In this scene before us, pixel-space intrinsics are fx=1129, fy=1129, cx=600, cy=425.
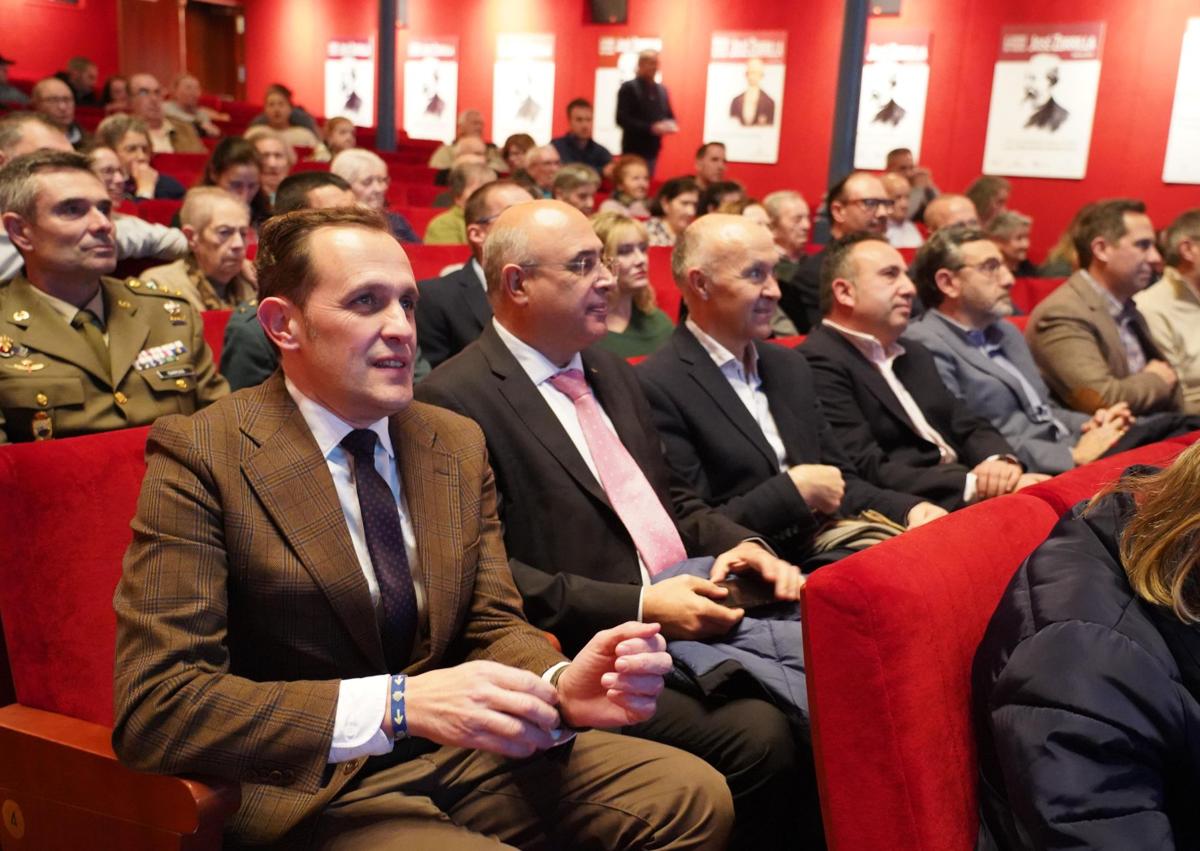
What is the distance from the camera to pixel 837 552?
2.52 m

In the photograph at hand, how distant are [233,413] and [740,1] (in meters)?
11.3

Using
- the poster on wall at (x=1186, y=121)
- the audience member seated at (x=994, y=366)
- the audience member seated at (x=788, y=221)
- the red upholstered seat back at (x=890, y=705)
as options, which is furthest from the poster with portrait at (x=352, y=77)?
the red upholstered seat back at (x=890, y=705)

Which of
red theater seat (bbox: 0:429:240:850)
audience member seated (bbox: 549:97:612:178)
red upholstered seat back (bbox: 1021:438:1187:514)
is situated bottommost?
red theater seat (bbox: 0:429:240:850)

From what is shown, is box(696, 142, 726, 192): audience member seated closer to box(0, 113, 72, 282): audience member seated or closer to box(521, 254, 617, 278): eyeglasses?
box(0, 113, 72, 282): audience member seated

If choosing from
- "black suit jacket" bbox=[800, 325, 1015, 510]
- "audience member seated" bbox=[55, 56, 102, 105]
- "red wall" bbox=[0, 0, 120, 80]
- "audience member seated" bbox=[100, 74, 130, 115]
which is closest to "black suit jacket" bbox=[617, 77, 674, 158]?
"audience member seated" bbox=[100, 74, 130, 115]

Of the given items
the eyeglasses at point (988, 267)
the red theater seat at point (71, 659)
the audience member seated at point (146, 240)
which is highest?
the eyeglasses at point (988, 267)

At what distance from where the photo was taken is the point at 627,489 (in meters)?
2.26

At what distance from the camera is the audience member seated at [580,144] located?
9.31 meters

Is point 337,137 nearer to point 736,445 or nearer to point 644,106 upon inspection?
point 644,106

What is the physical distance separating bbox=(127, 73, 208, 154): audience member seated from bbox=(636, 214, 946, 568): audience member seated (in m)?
6.37

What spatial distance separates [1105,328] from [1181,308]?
0.45m

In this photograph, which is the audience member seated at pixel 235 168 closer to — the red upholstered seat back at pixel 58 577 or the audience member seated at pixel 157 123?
the red upholstered seat back at pixel 58 577

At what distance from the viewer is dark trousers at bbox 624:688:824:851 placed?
6.03 feet

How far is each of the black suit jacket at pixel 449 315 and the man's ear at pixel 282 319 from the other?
1.98 metres
